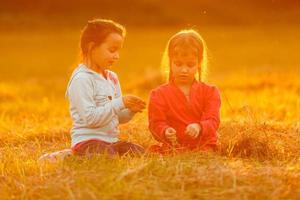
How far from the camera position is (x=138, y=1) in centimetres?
4144

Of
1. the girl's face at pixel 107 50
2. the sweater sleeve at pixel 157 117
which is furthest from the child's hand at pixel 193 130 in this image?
the girl's face at pixel 107 50

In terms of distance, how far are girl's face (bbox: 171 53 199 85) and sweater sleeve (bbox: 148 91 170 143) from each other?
0.23m

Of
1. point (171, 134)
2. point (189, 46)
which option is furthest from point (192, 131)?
point (189, 46)

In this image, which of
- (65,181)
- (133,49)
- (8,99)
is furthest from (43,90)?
(133,49)

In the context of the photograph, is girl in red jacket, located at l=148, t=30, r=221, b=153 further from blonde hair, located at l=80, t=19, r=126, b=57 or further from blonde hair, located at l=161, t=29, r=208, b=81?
blonde hair, located at l=80, t=19, r=126, b=57

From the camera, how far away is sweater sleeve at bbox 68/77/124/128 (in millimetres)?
5852

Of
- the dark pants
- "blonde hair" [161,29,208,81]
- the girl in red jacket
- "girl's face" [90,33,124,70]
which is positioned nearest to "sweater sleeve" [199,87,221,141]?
the girl in red jacket

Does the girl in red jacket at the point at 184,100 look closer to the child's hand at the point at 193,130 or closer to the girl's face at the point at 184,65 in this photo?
the girl's face at the point at 184,65

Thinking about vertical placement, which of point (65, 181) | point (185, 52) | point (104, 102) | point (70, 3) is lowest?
point (65, 181)

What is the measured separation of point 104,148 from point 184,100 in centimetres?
76

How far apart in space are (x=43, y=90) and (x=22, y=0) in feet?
91.2

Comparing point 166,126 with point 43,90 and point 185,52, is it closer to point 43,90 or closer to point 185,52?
point 185,52

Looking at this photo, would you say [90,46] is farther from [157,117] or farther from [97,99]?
[157,117]

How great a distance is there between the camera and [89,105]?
5895 mm
